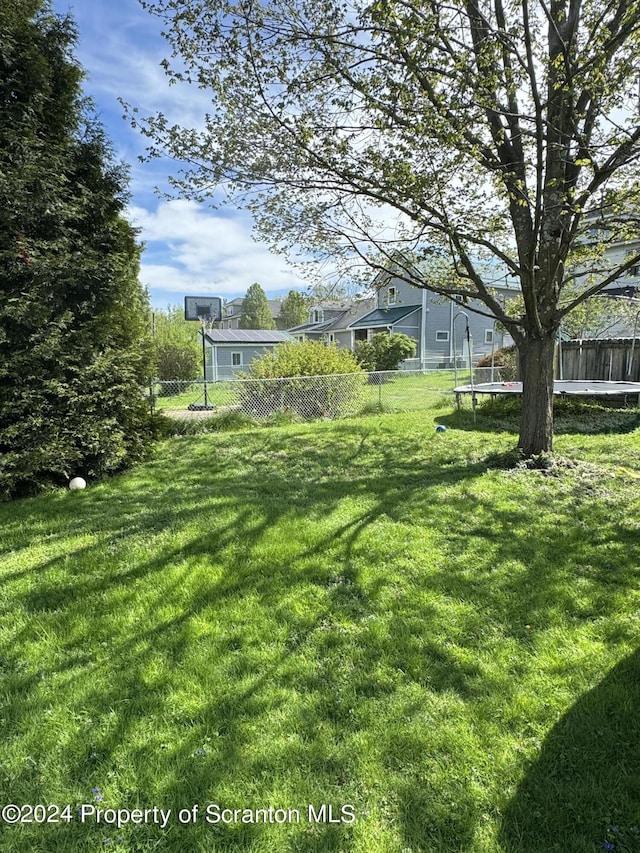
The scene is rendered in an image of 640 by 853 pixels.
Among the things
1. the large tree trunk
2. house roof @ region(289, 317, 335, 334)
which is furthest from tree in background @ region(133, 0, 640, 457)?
house roof @ region(289, 317, 335, 334)

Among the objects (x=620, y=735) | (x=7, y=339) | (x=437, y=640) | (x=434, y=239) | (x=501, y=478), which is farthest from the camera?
(x=434, y=239)

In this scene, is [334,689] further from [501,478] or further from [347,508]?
[501,478]

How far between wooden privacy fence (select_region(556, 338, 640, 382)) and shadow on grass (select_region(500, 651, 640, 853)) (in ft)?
37.5

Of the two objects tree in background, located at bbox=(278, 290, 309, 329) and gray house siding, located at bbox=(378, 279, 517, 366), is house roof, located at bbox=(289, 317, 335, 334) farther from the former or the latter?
tree in background, located at bbox=(278, 290, 309, 329)

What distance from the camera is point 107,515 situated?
4402 millimetres

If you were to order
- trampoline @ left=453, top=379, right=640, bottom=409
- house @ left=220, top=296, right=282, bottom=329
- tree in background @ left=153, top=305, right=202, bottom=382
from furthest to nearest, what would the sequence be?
1. house @ left=220, top=296, right=282, bottom=329
2. tree in background @ left=153, top=305, right=202, bottom=382
3. trampoline @ left=453, top=379, right=640, bottom=409

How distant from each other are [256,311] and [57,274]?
4514cm

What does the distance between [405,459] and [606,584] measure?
11.6ft

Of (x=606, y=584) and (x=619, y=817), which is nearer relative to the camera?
(x=619, y=817)

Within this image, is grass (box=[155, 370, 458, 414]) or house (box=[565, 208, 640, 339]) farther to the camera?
grass (box=[155, 370, 458, 414])

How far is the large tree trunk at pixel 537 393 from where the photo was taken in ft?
18.2

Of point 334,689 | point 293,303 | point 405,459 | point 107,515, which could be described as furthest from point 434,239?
point 293,303

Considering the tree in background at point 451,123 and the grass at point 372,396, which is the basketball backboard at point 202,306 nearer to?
the grass at point 372,396

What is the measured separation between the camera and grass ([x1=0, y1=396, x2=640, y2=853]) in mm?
1569
